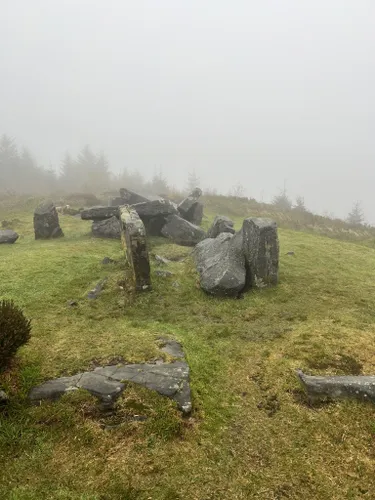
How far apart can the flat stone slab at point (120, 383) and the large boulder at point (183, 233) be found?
13.2 metres

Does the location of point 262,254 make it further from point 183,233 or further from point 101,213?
point 101,213

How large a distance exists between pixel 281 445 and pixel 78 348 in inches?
192

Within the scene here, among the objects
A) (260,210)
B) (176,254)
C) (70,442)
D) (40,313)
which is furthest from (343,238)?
(70,442)

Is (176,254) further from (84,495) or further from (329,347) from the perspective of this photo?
(84,495)

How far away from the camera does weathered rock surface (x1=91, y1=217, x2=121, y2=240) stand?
829 inches

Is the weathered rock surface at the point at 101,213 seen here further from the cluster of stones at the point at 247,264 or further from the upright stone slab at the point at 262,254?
the upright stone slab at the point at 262,254

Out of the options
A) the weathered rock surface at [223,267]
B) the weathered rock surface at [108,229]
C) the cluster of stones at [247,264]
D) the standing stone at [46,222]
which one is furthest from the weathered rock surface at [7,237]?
the cluster of stones at [247,264]

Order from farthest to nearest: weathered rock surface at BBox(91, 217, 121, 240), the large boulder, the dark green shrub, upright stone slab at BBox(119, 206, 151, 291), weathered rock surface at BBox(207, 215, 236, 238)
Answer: weathered rock surface at BBox(91, 217, 121, 240) < the large boulder < weathered rock surface at BBox(207, 215, 236, 238) < upright stone slab at BBox(119, 206, 151, 291) < the dark green shrub

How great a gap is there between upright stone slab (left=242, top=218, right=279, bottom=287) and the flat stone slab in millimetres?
6324

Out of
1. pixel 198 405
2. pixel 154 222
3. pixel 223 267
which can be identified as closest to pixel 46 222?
pixel 154 222

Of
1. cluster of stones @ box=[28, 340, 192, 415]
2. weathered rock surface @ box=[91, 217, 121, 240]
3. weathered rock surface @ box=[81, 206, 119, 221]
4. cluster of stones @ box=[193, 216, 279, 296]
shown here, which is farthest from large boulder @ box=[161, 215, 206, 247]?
cluster of stones @ box=[28, 340, 192, 415]

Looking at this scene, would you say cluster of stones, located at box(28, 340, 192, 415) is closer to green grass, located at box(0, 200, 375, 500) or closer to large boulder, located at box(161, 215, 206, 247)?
green grass, located at box(0, 200, 375, 500)

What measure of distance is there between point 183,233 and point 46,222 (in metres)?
8.61

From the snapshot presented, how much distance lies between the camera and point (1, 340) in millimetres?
6664
